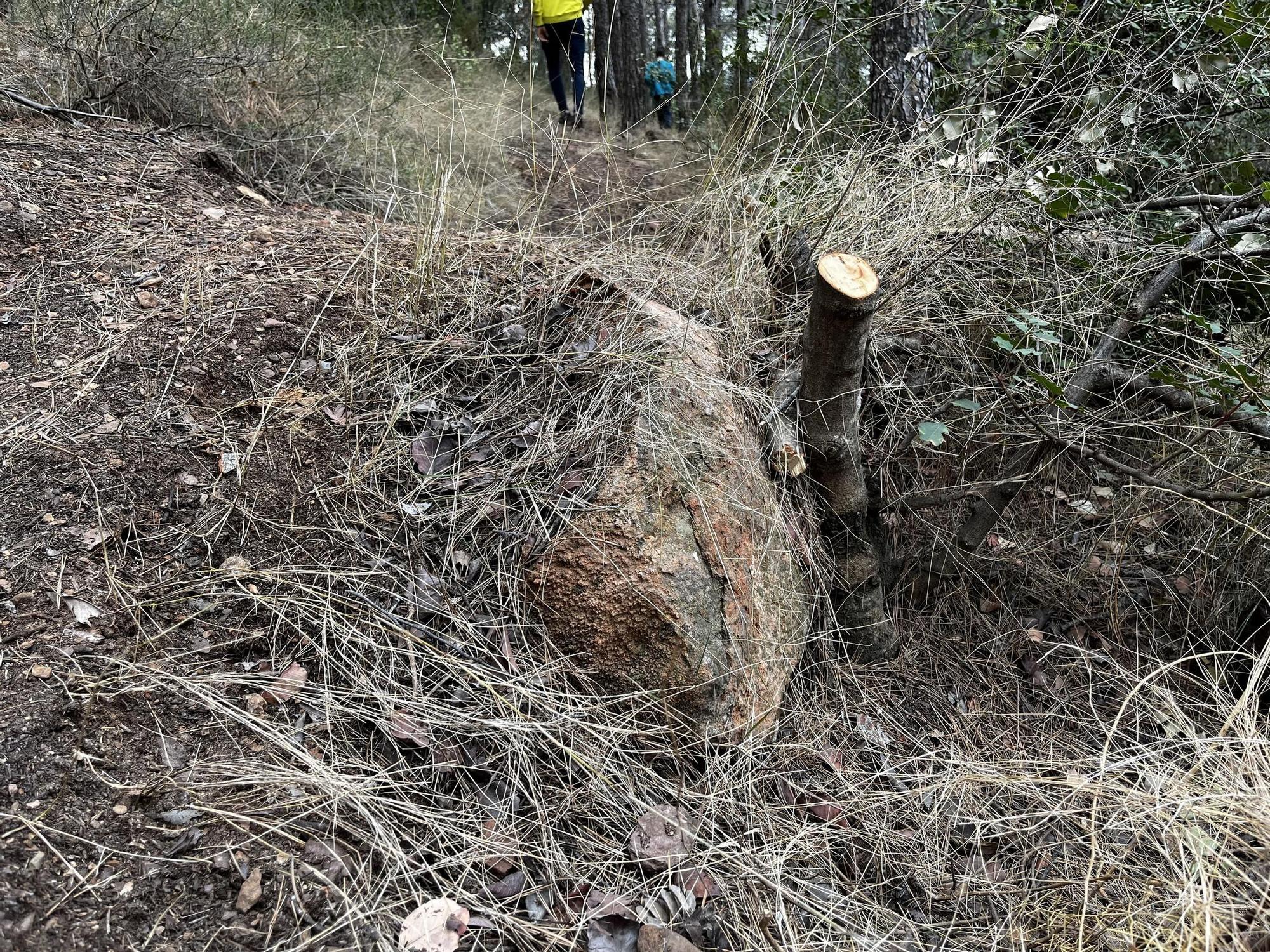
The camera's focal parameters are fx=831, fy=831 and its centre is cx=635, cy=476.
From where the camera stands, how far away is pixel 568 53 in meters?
6.07

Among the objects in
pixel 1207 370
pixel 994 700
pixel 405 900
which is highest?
pixel 1207 370

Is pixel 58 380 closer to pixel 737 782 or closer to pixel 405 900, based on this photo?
pixel 405 900

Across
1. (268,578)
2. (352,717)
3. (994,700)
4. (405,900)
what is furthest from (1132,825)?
(268,578)

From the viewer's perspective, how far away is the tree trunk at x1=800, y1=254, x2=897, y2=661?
84.4 inches

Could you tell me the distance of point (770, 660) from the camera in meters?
2.30

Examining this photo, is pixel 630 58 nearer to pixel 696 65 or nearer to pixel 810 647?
pixel 696 65

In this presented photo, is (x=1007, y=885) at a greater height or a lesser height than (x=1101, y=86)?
lesser

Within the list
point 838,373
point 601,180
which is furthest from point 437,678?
point 601,180

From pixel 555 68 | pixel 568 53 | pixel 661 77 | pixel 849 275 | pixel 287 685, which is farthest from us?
pixel 661 77

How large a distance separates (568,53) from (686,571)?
5.19m

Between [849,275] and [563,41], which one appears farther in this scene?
[563,41]

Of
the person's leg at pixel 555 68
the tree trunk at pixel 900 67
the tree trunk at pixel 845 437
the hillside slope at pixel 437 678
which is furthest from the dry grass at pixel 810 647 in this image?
the person's leg at pixel 555 68

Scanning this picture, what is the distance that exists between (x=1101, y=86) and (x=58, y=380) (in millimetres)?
3403

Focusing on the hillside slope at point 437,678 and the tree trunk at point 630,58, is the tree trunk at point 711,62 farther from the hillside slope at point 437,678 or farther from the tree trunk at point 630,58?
the hillside slope at point 437,678
